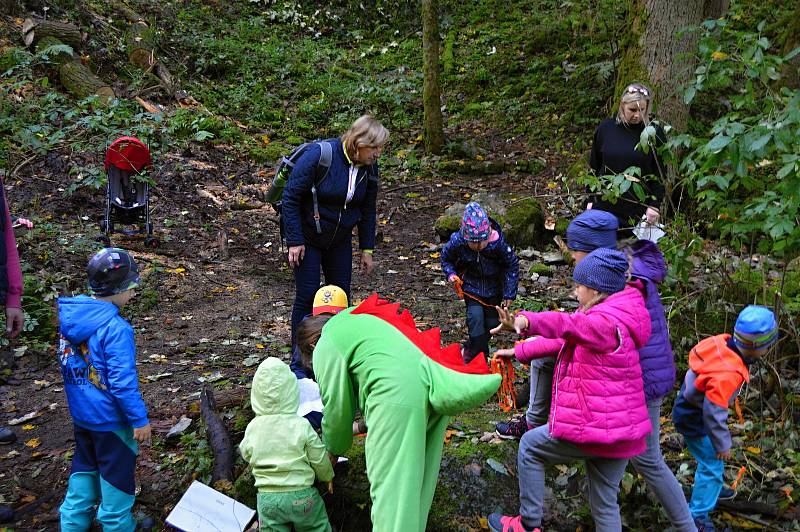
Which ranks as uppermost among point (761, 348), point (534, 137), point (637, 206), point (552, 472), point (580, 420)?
point (534, 137)

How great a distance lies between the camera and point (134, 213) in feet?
28.4

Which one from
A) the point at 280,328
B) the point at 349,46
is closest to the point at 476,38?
the point at 349,46

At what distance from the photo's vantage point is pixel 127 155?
8.66 m

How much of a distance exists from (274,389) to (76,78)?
35.5 ft

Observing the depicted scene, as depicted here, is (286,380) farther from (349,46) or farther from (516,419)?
(349,46)

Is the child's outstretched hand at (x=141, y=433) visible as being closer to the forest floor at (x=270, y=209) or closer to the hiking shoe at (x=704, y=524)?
the forest floor at (x=270, y=209)

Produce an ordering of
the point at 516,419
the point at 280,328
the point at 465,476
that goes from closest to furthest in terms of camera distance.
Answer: the point at 465,476 < the point at 516,419 < the point at 280,328

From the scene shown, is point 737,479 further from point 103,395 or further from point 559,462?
point 103,395

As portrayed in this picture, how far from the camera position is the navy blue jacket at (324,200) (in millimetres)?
4727

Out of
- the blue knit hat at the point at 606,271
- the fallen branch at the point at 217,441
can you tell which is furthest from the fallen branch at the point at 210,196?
the blue knit hat at the point at 606,271

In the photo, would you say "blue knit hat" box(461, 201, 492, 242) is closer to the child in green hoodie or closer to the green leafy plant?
the green leafy plant

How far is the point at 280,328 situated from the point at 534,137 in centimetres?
805

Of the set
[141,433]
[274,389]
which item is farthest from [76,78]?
[274,389]

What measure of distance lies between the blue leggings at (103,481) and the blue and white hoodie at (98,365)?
0.10 meters
